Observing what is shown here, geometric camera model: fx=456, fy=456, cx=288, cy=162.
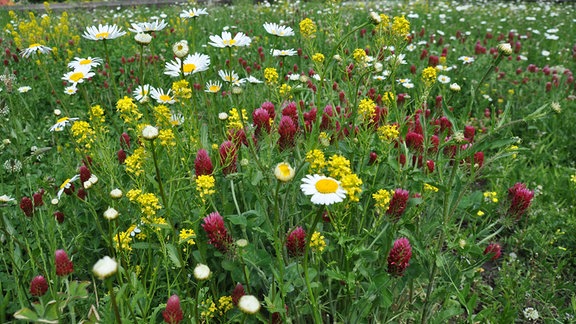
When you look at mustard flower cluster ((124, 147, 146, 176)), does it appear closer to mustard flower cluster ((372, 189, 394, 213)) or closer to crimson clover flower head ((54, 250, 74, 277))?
crimson clover flower head ((54, 250, 74, 277))

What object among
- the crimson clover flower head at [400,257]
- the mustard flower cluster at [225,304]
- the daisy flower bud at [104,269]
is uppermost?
the daisy flower bud at [104,269]

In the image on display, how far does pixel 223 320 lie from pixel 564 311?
4.82 feet

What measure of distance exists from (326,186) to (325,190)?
0.05 ft

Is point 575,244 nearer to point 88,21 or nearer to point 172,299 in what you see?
point 172,299

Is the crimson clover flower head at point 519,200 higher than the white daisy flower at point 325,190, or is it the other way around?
the white daisy flower at point 325,190

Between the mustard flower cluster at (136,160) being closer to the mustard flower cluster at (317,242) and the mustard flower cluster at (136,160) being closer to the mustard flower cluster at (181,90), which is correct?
the mustard flower cluster at (181,90)

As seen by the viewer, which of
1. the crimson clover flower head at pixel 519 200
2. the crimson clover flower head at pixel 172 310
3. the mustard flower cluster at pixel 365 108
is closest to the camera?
the crimson clover flower head at pixel 172 310

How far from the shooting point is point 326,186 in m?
1.15

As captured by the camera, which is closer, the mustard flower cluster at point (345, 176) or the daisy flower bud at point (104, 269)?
the daisy flower bud at point (104, 269)

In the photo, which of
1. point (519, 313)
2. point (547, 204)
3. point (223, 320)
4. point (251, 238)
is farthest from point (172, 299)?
point (547, 204)

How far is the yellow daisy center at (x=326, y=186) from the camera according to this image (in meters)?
1.14

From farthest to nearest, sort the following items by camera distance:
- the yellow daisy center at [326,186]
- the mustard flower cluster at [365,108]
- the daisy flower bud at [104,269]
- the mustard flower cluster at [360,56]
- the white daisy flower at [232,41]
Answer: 1. the white daisy flower at [232,41]
2. the mustard flower cluster at [360,56]
3. the mustard flower cluster at [365,108]
4. the yellow daisy center at [326,186]
5. the daisy flower bud at [104,269]

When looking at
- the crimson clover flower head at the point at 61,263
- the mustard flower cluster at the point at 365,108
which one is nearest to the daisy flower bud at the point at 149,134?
the crimson clover flower head at the point at 61,263

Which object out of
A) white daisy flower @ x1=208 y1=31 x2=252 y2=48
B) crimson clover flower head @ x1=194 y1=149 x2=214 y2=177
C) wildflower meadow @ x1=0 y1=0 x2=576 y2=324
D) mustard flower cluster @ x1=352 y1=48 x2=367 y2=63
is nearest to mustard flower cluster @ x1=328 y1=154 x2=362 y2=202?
wildflower meadow @ x1=0 y1=0 x2=576 y2=324
